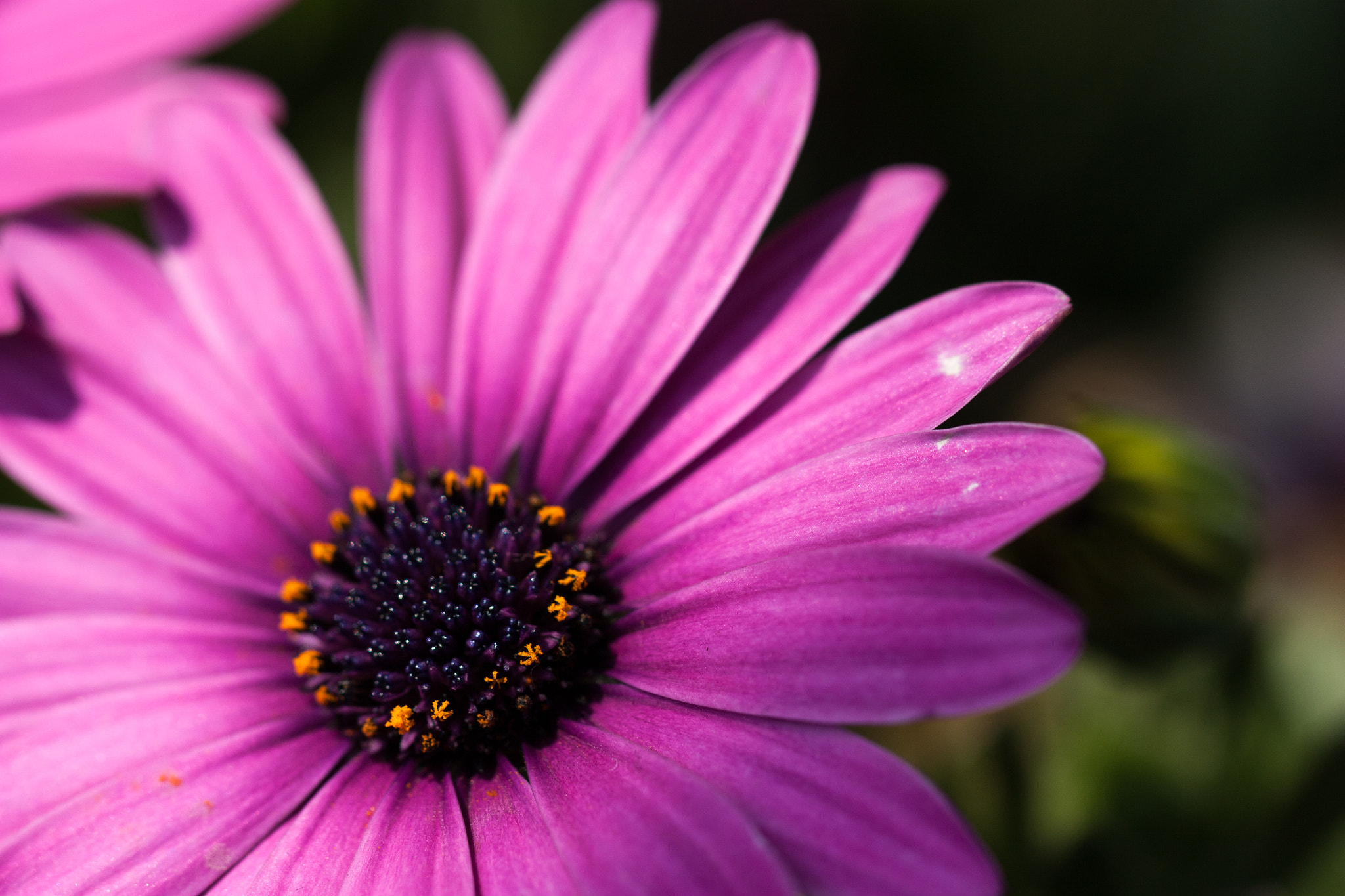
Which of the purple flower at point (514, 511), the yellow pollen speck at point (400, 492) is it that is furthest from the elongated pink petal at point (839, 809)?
the yellow pollen speck at point (400, 492)

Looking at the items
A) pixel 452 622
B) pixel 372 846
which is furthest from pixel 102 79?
pixel 372 846

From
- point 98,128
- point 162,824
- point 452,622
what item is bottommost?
point 162,824

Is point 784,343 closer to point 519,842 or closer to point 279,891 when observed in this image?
point 519,842

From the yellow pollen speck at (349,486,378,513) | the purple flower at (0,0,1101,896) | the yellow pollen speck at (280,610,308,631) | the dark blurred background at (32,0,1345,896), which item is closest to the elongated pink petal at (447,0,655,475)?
the purple flower at (0,0,1101,896)

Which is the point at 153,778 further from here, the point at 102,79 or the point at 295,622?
the point at 102,79

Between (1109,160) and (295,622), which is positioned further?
(1109,160)

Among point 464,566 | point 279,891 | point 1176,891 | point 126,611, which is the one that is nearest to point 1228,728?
point 1176,891

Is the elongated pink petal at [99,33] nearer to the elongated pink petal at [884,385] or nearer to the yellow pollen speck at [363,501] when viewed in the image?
the yellow pollen speck at [363,501]
